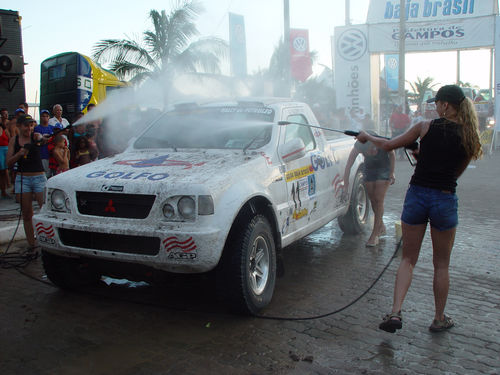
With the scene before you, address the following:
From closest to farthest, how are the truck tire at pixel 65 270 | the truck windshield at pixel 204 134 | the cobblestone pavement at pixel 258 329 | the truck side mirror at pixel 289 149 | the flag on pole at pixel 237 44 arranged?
the cobblestone pavement at pixel 258 329, the truck tire at pixel 65 270, the truck side mirror at pixel 289 149, the truck windshield at pixel 204 134, the flag on pole at pixel 237 44

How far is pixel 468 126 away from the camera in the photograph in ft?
11.4

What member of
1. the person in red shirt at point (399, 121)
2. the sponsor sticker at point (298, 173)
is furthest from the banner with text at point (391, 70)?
the sponsor sticker at point (298, 173)

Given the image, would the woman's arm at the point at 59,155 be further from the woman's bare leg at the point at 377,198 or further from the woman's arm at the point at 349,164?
the woman's bare leg at the point at 377,198

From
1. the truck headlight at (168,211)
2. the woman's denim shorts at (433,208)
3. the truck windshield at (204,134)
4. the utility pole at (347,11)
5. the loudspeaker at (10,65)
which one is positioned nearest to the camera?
the woman's denim shorts at (433,208)

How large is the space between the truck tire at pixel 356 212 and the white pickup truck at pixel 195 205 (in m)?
1.46

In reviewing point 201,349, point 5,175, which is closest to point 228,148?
point 201,349

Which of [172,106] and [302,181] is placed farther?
[172,106]

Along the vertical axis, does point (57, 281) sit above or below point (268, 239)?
below

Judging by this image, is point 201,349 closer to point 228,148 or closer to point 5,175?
point 228,148

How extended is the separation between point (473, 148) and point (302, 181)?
1.89 m

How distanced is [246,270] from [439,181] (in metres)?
1.62

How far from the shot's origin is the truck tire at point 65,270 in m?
4.43

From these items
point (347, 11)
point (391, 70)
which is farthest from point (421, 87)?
point (347, 11)

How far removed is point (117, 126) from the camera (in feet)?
29.7
